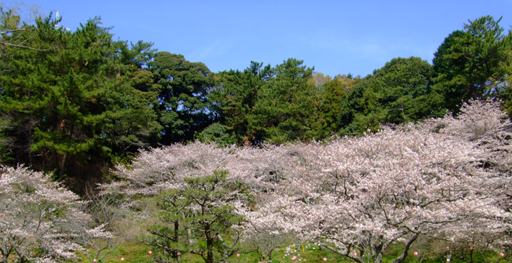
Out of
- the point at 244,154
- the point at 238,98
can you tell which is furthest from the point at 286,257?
the point at 238,98

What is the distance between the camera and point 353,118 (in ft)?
64.4

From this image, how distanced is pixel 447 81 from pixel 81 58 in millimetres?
12629

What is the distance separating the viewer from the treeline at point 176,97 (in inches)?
582

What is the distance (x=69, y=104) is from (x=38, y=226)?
6.68m

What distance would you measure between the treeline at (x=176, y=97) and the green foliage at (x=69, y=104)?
0.04 m

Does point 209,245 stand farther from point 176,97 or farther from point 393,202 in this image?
point 176,97

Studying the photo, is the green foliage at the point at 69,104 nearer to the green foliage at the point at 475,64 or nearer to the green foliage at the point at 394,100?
the green foliage at the point at 394,100

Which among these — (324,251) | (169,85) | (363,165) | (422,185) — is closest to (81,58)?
(169,85)

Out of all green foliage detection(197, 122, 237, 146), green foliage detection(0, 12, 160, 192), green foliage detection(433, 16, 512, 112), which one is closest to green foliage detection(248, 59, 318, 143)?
green foliage detection(197, 122, 237, 146)

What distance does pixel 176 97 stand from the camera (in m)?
22.2

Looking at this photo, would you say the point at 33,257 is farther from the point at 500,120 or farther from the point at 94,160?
the point at 500,120

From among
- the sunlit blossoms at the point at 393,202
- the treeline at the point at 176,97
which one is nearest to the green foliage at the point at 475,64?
the treeline at the point at 176,97

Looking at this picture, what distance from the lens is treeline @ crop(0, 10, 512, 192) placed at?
48.5ft

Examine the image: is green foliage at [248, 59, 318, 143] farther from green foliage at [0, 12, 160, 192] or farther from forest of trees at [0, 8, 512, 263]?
green foliage at [0, 12, 160, 192]
